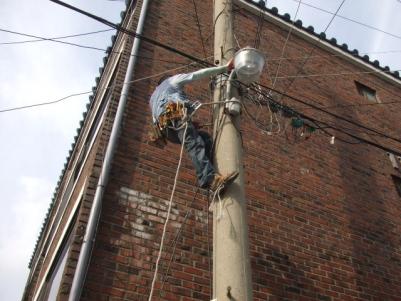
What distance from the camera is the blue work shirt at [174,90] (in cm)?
362

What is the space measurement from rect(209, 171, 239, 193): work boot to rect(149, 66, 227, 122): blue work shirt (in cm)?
103

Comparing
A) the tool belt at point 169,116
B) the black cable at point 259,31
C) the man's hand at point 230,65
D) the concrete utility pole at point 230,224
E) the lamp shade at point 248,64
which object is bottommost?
the concrete utility pole at point 230,224

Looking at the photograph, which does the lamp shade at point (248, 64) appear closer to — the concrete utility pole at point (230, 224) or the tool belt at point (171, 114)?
the concrete utility pole at point (230, 224)

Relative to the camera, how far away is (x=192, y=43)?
23.9 feet

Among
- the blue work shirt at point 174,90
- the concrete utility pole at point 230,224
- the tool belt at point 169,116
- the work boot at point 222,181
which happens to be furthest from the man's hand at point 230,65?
the work boot at point 222,181

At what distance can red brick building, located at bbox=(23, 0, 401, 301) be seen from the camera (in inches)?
165

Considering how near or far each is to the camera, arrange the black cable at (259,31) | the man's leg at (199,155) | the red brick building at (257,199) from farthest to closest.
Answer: the black cable at (259,31), the red brick building at (257,199), the man's leg at (199,155)

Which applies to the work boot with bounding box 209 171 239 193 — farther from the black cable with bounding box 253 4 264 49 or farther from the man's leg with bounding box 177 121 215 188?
the black cable with bounding box 253 4 264 49

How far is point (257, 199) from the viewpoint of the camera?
547 cm

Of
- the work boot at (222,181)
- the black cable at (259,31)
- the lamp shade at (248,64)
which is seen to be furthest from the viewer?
the black cable at (259,31)

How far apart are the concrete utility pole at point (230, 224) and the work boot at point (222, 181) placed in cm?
4

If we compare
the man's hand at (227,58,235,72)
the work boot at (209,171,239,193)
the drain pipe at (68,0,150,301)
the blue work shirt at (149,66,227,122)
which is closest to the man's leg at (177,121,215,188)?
the work boot at (209,171,239,193)

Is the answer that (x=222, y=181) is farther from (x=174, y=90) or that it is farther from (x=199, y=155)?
(x=174, y=90)

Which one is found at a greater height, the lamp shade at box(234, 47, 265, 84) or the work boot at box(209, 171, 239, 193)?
the lamp shade at box(234, 47, 265, 84)
